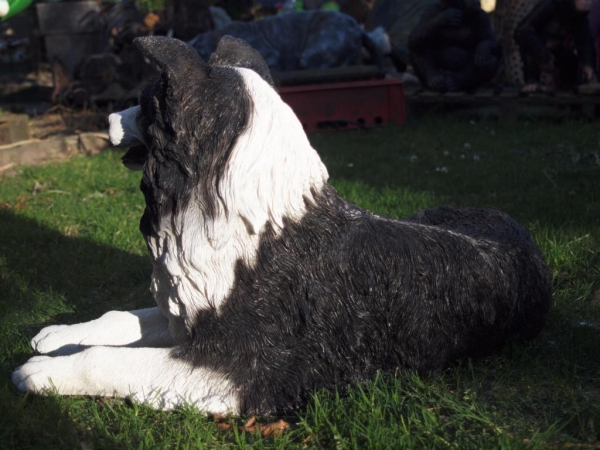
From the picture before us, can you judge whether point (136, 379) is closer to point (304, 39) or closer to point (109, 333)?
point (109, 333)

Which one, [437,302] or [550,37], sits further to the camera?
[550,37]

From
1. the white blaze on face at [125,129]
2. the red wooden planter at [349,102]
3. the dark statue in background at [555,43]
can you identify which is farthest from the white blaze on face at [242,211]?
the dark statue in background at [555,43]

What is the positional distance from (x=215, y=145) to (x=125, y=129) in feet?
1.27

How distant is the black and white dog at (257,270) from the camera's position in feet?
7.79

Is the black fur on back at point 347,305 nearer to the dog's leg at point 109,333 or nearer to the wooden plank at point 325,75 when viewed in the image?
the dog's leg at point 109,333

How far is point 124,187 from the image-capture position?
6.30 m

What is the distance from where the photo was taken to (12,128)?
7.33m

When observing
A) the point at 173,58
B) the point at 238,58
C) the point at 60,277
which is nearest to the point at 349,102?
the point at 60,277

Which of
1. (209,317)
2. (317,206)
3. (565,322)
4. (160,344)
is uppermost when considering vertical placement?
(317,206)

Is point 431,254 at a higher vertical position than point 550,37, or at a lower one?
lower

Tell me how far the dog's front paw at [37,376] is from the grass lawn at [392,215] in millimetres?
47

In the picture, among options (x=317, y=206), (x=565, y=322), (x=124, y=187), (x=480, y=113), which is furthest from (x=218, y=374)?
(x=480, y=113)

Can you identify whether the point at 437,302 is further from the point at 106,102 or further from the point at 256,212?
the point at 106,102

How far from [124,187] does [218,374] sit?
407 centimetres
